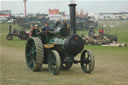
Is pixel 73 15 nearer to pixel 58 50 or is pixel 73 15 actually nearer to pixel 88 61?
pixel 58 50

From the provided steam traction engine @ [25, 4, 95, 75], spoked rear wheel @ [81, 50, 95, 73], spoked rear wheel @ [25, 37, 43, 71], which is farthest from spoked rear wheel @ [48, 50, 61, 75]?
spoked rear wheel @ [81, 50, 95, 73]

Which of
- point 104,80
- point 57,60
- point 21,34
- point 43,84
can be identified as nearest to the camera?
point 43,84

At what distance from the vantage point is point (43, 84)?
21.0 feet

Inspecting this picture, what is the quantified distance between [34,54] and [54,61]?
952 millimetres

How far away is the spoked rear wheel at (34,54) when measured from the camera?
327 inches

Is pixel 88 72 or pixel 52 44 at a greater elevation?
pixel 52 44

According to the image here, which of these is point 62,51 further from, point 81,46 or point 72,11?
point 72,11

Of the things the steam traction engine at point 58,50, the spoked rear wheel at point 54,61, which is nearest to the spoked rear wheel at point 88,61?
the steam traction engine at point 58,50

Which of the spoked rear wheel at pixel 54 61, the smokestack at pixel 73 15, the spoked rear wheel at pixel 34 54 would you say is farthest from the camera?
the spoked rear wheel at pixel 34 54

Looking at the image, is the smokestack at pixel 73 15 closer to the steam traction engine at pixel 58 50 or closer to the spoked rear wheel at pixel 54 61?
the steam traction engine at pixel 58 50

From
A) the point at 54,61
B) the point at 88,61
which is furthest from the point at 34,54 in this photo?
the point at 88,61

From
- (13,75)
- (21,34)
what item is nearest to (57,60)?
(13,75)

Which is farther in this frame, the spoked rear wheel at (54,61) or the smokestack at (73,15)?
the smokestack at (73,15)

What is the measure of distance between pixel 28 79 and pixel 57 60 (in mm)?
1047
